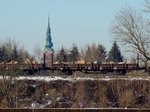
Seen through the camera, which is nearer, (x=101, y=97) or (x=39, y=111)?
(x=39, y=111)

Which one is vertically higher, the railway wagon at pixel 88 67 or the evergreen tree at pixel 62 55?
the evergreen tree at pixel 62 55

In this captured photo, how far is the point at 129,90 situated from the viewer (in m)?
43.3

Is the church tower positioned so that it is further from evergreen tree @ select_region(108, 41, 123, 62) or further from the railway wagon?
evergreen tree @ select_region(108, 41, 123, 62)

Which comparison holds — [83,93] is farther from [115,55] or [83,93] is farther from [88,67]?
[115,55]

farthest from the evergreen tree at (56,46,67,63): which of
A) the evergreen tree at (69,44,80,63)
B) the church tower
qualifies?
the church tower

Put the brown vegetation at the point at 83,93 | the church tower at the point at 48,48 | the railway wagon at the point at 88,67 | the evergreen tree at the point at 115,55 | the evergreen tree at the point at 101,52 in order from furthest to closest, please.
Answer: the evergreen tree at the point at 101,52, the evergreen tree at the point at 115,55, the church tower at the point at 48,48, the railway wagon at the point at 88,67, the brown vegetation at the point at 83,93

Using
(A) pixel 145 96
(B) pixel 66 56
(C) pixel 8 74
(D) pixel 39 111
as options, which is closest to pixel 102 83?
(A) pixel 145 96

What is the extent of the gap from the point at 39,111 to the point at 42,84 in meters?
17.7

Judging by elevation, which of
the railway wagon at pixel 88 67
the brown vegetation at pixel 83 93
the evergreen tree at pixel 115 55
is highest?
the evergreen tree at pixel 115 55

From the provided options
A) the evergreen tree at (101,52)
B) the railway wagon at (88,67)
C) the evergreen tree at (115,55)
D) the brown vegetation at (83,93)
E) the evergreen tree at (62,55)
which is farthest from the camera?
the evergreen tree at (101,52)

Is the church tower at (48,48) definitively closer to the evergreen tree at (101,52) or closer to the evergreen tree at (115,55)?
the evergreen tree at (115,55)

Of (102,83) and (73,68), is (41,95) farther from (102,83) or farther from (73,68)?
(73,68)

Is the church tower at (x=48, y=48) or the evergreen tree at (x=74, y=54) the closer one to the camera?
the church tower at (x=48, y=48)

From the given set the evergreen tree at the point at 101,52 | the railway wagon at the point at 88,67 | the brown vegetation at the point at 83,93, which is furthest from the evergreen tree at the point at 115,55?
the brown vegetation at the point at 83,93
